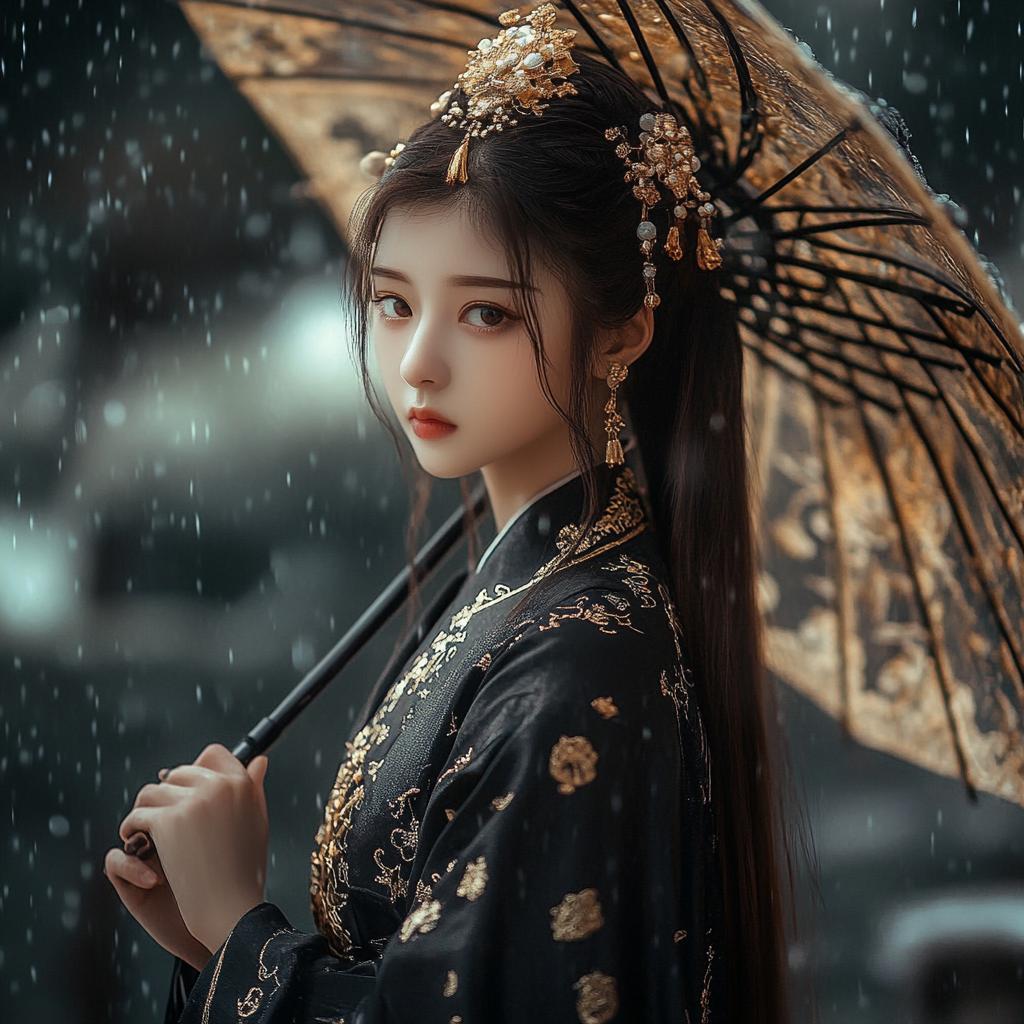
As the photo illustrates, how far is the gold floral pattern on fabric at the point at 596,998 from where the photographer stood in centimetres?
74

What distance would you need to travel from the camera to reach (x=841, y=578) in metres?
1.02

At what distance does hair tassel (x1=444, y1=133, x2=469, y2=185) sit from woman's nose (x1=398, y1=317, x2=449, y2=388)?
112mm

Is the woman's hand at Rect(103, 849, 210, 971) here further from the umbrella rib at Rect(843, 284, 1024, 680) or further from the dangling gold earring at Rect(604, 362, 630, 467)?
the umbrella rib at Rect(843, 284, 1024, 680)

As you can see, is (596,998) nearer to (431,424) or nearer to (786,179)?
(431,424)

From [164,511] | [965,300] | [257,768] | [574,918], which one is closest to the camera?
[574,918]

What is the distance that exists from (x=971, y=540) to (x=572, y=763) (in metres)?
0.40

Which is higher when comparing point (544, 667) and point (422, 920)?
point (544, 667)

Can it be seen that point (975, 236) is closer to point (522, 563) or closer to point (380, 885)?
point (522, 563)

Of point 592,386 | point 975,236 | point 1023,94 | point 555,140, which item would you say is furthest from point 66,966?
point 1023,94

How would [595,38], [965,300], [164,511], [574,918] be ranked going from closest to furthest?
[574,918], [965,300], [595,38], [164,511]

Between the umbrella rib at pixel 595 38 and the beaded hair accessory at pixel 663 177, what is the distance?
0.08m

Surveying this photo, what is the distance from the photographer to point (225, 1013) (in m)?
0.82

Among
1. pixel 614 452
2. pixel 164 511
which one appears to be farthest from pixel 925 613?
pixel 164 511

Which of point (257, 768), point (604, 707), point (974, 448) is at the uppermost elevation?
point (974, 448)
